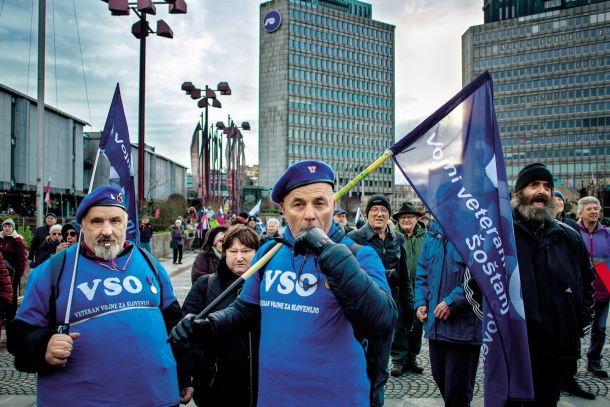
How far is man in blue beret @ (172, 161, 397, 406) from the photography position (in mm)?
1961

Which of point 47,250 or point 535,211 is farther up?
point 535,211

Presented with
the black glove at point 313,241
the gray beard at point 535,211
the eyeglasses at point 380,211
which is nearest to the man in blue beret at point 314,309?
the black glove at point 313,241

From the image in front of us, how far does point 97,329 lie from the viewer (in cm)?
267

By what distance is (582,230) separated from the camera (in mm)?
6309

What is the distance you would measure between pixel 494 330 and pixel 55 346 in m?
2.40

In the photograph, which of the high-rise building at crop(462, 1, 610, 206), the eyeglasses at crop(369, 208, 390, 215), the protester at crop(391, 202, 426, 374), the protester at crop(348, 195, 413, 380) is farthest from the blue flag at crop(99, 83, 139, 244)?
the high-rise building at crop(462, 1, 610, 206)

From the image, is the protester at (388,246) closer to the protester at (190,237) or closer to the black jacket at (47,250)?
the black jacket at (47,250)

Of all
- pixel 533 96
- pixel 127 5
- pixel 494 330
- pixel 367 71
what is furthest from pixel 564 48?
pixel 494 330

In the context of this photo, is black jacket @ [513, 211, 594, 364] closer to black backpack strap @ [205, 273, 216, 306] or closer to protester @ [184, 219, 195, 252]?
black backpack strap @ [205, 273, 216, 306]

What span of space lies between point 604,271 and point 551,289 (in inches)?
125

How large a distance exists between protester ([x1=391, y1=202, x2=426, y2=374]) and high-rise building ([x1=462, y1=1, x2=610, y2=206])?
105018 millimetres

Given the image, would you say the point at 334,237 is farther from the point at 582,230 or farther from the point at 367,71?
the point at 367,71

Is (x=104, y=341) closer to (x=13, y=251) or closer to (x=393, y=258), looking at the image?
(x=393, y=258)

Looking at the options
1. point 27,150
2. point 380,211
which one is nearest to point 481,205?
point 380,211
